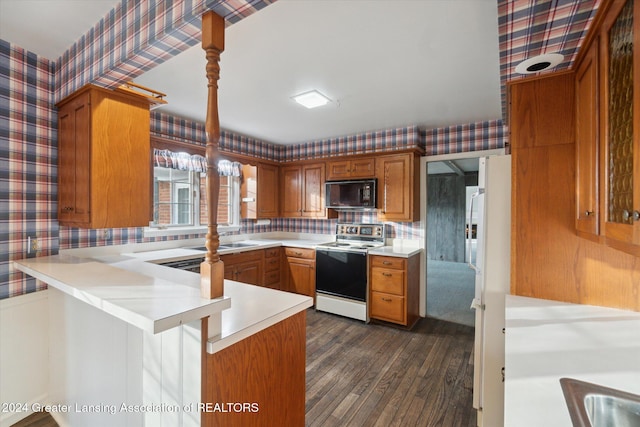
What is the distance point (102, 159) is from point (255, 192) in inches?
97.0

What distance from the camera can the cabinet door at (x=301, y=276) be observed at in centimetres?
401

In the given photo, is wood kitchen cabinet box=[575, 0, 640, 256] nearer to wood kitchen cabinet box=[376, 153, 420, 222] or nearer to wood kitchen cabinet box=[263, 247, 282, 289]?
wood kitchen cabinet box=[376, 153, 420, 222]

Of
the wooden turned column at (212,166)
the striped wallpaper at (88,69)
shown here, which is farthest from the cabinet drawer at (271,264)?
the wooden turned column at (212,166)

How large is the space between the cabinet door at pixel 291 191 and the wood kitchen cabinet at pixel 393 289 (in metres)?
1.57

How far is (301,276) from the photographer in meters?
4.11

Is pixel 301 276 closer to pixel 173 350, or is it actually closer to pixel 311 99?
pixel 311 99

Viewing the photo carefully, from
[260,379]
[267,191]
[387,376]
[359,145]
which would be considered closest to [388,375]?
[387,376]

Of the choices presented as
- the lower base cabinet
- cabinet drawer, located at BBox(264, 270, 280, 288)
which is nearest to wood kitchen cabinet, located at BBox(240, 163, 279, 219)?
cabinet drawer, located at BBox(264, 270, 280, 288)

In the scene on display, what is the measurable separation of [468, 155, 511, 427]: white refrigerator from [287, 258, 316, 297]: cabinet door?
241 cm

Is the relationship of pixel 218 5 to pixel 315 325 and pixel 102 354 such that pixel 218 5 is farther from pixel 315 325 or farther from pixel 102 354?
pixel 315 325

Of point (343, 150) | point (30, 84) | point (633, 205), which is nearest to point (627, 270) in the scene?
point (633, 205)

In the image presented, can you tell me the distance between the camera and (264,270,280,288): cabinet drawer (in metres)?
3.99

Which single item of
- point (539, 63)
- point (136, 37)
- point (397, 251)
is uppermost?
point (136, 37)

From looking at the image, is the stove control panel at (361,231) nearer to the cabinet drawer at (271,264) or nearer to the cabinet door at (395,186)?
the cabinet door at (395,186)
